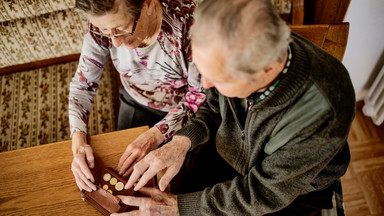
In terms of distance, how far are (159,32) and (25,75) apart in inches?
56.0

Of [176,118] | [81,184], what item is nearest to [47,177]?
[81,184]

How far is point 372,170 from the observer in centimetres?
182

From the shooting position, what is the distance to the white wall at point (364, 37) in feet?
4.36

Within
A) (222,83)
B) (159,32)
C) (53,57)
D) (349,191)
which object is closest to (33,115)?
(53,57)

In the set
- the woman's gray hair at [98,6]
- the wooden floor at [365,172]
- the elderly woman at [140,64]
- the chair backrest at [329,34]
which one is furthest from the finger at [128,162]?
the wooden floor at [365,172]

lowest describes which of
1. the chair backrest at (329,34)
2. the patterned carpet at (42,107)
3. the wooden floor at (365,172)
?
the wooden floor at (365,172)

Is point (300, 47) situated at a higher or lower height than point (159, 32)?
higher

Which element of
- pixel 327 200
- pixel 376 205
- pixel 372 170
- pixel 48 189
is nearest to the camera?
pixel 48 189

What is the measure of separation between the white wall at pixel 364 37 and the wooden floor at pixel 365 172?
1.29 ft

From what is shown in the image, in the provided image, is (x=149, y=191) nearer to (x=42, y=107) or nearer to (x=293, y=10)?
(x=42, y=107)

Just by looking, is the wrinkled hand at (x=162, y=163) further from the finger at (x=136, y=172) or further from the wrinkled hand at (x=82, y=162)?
the wrinkled hand at (x=82, y=162)

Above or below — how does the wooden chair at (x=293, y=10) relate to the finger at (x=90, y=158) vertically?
above

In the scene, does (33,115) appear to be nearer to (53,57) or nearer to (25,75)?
(25,75)

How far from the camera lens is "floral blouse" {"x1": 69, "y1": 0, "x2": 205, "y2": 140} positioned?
110 cm
